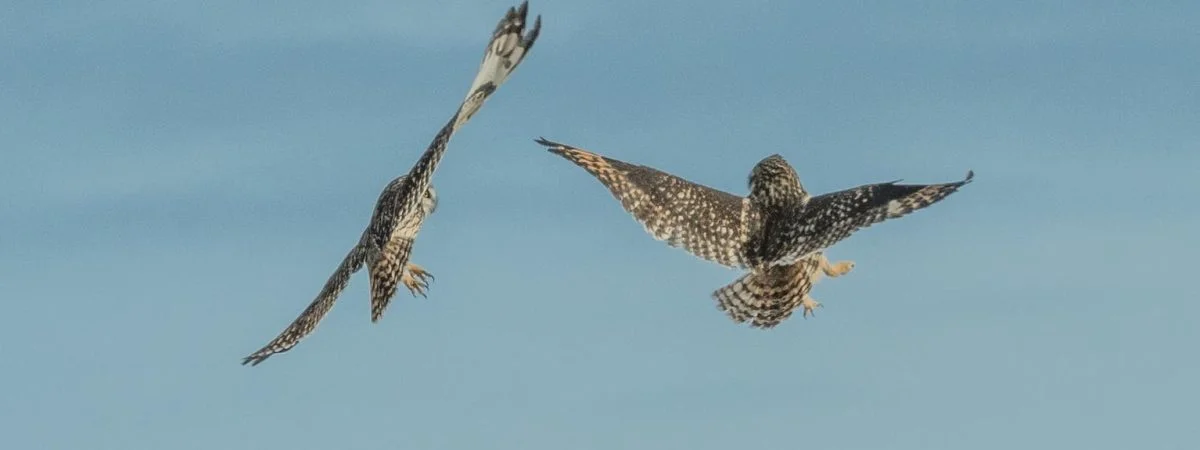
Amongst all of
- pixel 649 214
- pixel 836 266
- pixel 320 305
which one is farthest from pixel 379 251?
pixel 836 266

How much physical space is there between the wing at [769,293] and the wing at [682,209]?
881 millimetres

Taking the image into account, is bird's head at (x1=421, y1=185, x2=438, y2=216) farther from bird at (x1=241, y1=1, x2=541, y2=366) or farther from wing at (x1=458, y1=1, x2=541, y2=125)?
wing at (x1=458, y1=1, x2=541, y2=125)

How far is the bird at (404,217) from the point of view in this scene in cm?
3228

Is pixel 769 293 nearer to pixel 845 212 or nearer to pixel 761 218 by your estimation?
pixel 761 218

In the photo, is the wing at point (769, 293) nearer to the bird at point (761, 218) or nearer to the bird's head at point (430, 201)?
the bird at point (761, 218)

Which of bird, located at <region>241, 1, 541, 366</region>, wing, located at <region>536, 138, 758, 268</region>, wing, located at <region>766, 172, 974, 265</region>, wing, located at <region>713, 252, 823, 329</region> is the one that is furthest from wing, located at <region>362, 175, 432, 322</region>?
wing, located at <region>766, 172, 974, 265</region>

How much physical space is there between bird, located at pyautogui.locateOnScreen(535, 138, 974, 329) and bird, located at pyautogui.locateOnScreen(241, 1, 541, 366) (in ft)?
7.25

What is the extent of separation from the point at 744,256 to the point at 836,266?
191 centimetres

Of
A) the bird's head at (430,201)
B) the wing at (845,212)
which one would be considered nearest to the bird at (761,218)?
the wing at (845,212)

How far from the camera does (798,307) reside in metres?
34.3

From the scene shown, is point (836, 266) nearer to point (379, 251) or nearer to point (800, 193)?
point (800, 193)

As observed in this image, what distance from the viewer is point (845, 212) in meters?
32.2

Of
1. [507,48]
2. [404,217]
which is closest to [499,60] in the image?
[507,48]

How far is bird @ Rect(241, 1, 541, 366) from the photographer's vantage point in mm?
32281
